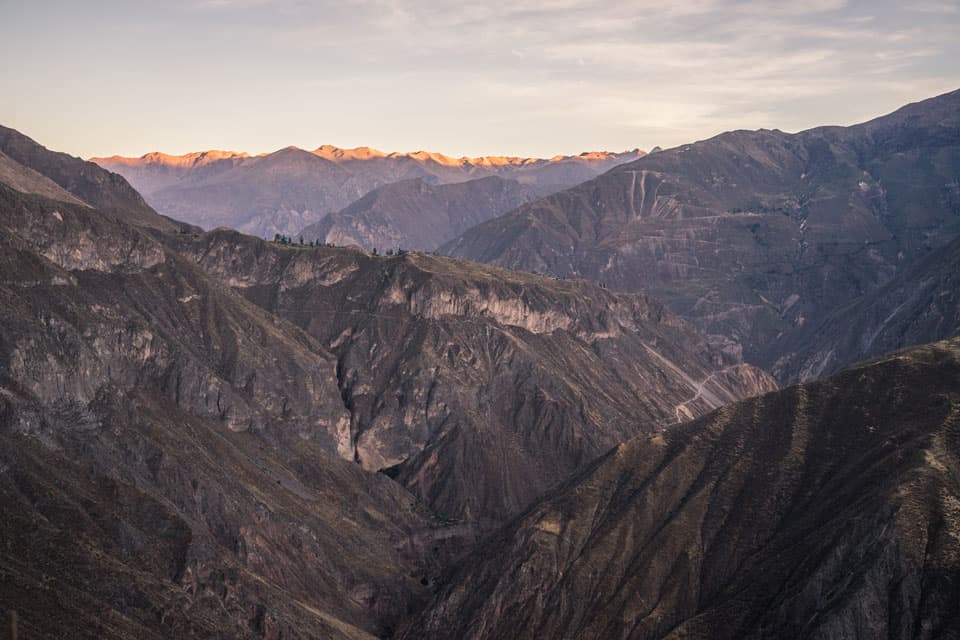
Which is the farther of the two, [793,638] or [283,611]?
[283,611]

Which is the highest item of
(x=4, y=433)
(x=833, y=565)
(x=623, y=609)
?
(x=4, y=433)

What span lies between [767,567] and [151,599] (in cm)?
9871

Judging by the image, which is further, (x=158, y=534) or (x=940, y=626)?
(x=158, y=534)

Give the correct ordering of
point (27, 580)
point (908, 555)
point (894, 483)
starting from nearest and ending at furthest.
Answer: point (27, 580) → point (908, 555) → point (894, 483)

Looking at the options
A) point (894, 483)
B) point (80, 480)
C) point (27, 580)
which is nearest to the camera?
point (27, 580)

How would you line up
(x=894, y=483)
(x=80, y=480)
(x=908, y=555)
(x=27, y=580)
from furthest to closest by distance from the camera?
(x=80, y=480), (x=894, y=483), (x=908, y=555), (x=27, y=580)

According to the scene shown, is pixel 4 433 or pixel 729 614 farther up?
pixel 4 433

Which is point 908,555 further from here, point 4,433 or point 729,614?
point 4,433

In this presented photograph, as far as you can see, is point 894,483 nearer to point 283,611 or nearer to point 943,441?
point 943,441

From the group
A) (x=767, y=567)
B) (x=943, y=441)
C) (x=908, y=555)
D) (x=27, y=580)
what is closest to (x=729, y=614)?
(x=767, y=567)

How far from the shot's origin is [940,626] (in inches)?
6270

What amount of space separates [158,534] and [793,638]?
346 feet

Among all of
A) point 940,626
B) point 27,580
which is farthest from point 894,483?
point 27,580

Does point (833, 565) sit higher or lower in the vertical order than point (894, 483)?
lower
